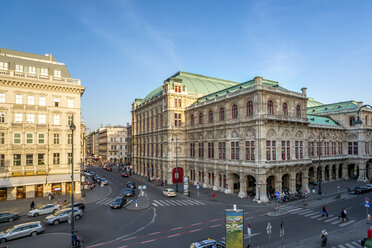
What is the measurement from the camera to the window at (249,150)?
125 feet

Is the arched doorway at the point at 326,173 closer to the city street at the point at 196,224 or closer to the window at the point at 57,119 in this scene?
the city street at the point at 196,224

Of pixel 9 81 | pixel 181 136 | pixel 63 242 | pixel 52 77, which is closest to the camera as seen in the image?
pixel 63 242

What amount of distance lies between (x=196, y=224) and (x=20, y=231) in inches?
715

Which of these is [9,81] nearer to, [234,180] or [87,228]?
[87,228]

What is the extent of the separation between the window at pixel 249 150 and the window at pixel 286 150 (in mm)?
6050

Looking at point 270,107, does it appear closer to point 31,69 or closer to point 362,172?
point 362,172

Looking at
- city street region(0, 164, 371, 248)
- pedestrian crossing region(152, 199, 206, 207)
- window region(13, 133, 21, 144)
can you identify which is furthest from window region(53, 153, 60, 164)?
pedestrian crossing region(152, 199, 206, 207)

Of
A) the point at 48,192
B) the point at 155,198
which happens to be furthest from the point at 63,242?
the point at 48,192

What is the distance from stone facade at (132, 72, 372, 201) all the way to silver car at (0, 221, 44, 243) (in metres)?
28.6

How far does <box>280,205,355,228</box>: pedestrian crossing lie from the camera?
86.0 feet

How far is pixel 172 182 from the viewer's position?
2181 inches

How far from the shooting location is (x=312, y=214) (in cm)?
2922

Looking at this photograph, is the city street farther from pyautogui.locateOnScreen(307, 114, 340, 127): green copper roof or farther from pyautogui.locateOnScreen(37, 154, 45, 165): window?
pyautogui.locateOnScreen(307, 114, 340, 127): green copper roof

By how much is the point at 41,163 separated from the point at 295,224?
A: 137 ft
